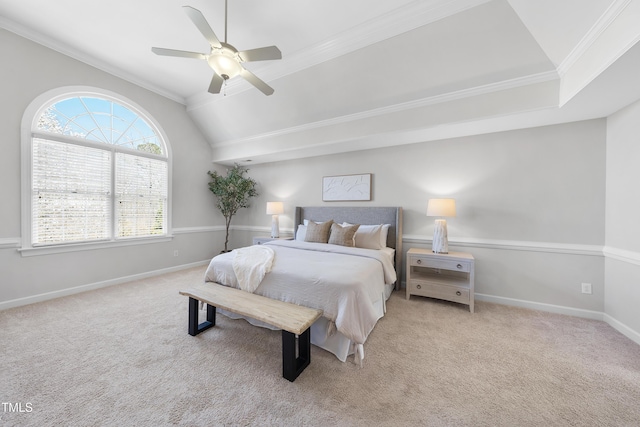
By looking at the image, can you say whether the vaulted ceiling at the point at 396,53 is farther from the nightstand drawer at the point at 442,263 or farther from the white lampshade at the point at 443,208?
the nightstand drawer at the point at 442,263

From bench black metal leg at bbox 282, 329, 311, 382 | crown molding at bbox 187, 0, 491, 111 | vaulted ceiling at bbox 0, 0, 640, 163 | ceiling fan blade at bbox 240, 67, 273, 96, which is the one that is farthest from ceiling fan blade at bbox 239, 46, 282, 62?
bench black metal leg at bbox 282, 329, 311, 382

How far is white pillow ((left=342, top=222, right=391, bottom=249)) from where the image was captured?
3262 millimetres

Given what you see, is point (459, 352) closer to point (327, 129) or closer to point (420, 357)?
point (420, 357)

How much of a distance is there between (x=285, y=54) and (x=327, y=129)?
116cm

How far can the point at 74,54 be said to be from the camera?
310 centimetres

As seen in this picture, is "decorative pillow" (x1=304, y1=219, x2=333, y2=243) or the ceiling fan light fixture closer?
the ceiling fan light fixture

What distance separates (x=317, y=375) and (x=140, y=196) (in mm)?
4099

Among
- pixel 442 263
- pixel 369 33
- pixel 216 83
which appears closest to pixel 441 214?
pixel 442 263

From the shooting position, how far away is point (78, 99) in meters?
3.25

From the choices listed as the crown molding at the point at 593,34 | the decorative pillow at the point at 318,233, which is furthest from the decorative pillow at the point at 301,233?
the crown molding at the point at 593,34

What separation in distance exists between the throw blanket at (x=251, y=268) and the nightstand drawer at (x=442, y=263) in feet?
6.27

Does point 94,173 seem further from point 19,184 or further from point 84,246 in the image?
point 84,246

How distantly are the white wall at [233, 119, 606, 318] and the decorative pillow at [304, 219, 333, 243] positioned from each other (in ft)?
3.45

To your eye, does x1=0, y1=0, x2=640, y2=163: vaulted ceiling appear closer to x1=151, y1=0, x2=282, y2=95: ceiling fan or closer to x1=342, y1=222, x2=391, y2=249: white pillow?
x1=151, y1=0, x2=282, y2=95: ceiling fan
